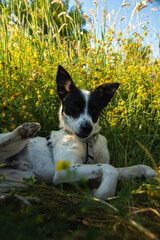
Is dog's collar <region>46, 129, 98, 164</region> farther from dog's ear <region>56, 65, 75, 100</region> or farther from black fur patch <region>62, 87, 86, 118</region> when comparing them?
dog's ear <region>56, 65, 75, 100</region>

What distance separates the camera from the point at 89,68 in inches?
159

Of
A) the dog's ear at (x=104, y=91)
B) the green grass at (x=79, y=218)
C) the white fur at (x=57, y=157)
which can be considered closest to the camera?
the green grass at (x=79, y=218)

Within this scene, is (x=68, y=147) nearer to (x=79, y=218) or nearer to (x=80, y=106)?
(x=80, y=106)

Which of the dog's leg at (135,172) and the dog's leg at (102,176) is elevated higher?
the dog's leg at (102,176)

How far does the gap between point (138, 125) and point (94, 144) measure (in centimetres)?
97

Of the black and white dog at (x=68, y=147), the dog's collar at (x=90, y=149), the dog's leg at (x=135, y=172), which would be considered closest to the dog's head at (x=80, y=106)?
the black and white dog at (x=68, y=147)

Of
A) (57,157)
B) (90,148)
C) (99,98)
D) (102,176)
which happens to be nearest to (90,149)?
(90,148)

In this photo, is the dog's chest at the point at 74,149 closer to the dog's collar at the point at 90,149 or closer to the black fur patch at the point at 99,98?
the dog's collar at the point at 90,149

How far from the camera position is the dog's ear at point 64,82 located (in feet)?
9.64

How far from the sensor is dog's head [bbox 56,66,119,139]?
253 centimetres

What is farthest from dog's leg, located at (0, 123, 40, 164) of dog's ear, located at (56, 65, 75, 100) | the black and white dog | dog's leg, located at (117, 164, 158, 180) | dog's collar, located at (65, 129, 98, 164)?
dog's leg, located at (117, 164, 158, 180)

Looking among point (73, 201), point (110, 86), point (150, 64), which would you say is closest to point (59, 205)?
point (73, 201)

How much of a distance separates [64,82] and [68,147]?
970mm

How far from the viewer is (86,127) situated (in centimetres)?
246
